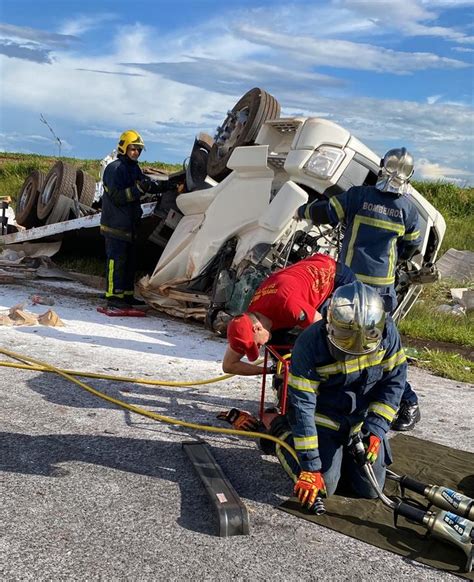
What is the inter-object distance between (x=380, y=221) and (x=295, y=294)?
152 centimetres

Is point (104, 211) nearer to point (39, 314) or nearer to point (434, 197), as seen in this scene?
point (39, 314)

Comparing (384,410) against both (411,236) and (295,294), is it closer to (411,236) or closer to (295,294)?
(295,294)

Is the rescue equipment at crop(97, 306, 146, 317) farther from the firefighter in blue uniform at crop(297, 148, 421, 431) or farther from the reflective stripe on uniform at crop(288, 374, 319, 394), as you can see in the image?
the reflective stripe on uniform at crop(288, 374, 319, 394)

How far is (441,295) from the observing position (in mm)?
9852

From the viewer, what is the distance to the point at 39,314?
7.16 m

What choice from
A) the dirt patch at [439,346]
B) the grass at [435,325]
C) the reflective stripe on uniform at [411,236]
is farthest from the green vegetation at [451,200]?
the reflective stripe on uniform at [411,236]

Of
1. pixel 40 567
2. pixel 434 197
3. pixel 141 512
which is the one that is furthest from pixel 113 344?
pixel 434 197

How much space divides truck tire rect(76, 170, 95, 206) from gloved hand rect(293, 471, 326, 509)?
7902 mm

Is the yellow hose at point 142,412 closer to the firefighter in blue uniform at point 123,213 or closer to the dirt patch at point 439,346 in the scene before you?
the firefighter in blue uniform at point 123,213

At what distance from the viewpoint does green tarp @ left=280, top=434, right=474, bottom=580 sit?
2.92 m

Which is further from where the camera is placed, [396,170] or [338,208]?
[338,208]

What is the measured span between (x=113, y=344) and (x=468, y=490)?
3.42m

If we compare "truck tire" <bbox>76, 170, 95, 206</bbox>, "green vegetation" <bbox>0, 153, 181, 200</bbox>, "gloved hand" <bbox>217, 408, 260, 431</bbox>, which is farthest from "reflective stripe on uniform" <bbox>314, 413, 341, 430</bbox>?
"green vegetation" <bbox>0, 153, 181, 200</bbox>

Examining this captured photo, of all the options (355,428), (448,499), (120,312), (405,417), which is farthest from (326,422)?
(120,312)
